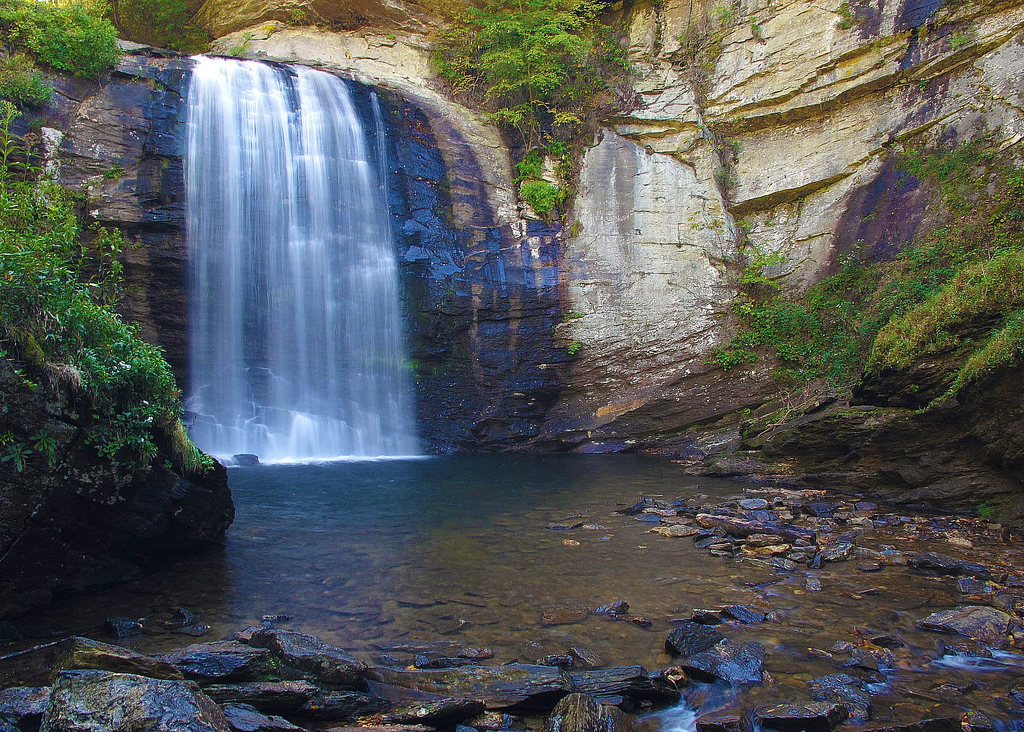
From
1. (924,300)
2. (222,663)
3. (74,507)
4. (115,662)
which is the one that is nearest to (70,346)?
(74,507)

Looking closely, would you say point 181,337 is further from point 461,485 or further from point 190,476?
point 190,476

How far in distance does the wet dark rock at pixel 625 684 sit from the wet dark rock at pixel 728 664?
9.1 inches

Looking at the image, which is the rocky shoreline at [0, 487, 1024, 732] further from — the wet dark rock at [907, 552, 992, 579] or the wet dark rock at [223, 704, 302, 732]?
the wet dark rock at [907, 552, 992, 579]

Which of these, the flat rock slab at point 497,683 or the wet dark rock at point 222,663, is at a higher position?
the wet dark rock at point 222,663

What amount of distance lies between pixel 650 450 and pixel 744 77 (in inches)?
476

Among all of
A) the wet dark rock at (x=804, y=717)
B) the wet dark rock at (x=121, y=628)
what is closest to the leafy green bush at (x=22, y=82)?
the wet dark rock at (x=121, y=628)

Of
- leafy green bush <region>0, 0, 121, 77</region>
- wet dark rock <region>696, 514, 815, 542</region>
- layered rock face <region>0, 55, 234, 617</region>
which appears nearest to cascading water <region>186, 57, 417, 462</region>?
leafy green bush <region>0, 0, 121, 77</region>

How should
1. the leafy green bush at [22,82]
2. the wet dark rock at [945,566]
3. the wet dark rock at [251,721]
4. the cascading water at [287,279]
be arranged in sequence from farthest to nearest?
the cascading water at [287,279] < the leafy green bush at [22,82] < the wet dark rock at [945,566] < the wet dark rock at [251,721]

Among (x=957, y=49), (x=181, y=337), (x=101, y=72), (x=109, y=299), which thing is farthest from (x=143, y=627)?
(x=957, y=49)

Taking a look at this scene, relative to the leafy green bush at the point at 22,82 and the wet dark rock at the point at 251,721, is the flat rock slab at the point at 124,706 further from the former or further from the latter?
the leafy green bush at the point at 22,82

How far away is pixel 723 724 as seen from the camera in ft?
9.36

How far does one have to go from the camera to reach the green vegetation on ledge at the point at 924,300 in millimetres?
8008

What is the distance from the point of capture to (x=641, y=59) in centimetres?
1939

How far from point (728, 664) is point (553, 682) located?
1.08m
